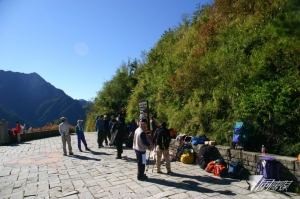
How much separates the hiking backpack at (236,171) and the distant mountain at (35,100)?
115 metres

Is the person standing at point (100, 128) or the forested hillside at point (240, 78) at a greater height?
the forested hillside at point (240, 78)

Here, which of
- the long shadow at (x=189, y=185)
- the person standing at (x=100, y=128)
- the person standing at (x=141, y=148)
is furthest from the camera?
the person standing at (x=100, y=128)

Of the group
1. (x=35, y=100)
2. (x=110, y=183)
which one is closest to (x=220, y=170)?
(x=110, y=183)

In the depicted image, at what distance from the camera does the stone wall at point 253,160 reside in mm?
5105

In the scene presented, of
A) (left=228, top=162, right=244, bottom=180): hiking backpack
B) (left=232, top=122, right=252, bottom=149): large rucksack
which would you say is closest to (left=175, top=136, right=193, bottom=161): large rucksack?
(left=232, top=122, right=252, bottom=149): large rucksack

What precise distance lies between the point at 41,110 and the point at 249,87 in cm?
13968

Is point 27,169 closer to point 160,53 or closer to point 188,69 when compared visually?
point 188,69

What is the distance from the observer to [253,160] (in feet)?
19.9

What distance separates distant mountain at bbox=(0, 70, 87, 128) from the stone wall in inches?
4491

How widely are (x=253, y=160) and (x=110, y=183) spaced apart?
13.2ft

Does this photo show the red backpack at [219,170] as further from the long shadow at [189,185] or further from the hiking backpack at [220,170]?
the long shadow at [189,185]

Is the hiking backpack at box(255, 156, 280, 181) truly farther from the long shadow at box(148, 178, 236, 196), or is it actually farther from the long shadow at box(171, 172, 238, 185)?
the long shadow at box(148, 178, 236, 196)

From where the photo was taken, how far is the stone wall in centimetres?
511

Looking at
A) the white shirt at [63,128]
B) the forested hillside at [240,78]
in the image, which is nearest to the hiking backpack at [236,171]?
the forested hillside at [240,78]
